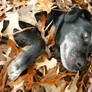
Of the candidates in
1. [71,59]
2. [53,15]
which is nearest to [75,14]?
[53,15]

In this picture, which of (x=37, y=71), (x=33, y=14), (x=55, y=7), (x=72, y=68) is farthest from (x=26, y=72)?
(x=55, y=7)

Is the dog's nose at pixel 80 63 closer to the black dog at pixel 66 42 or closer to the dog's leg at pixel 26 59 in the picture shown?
the black dog at pixel 66 42

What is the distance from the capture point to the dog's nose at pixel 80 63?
3.49 metres

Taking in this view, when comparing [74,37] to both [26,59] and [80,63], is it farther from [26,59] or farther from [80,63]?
[26,59]

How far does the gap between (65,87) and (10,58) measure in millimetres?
1107

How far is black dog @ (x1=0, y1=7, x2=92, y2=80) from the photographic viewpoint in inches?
141

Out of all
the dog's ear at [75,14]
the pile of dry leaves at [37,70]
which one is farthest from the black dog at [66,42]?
the pile of dry leaves at [37,70]

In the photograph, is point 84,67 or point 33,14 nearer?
point 84,67

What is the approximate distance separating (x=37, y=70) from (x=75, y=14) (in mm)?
1289

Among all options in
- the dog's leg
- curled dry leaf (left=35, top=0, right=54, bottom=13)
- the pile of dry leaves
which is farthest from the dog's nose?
curled dry leaf (left=35, top=0, right=54, bottom=13)

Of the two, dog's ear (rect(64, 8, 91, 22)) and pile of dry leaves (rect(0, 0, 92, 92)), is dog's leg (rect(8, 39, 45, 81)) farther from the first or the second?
dog's ear (rect(64, 8, 91, 22))

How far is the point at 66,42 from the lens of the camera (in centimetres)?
378

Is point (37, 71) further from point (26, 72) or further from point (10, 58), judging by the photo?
point (10, 58)

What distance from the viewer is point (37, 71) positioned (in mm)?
3732
